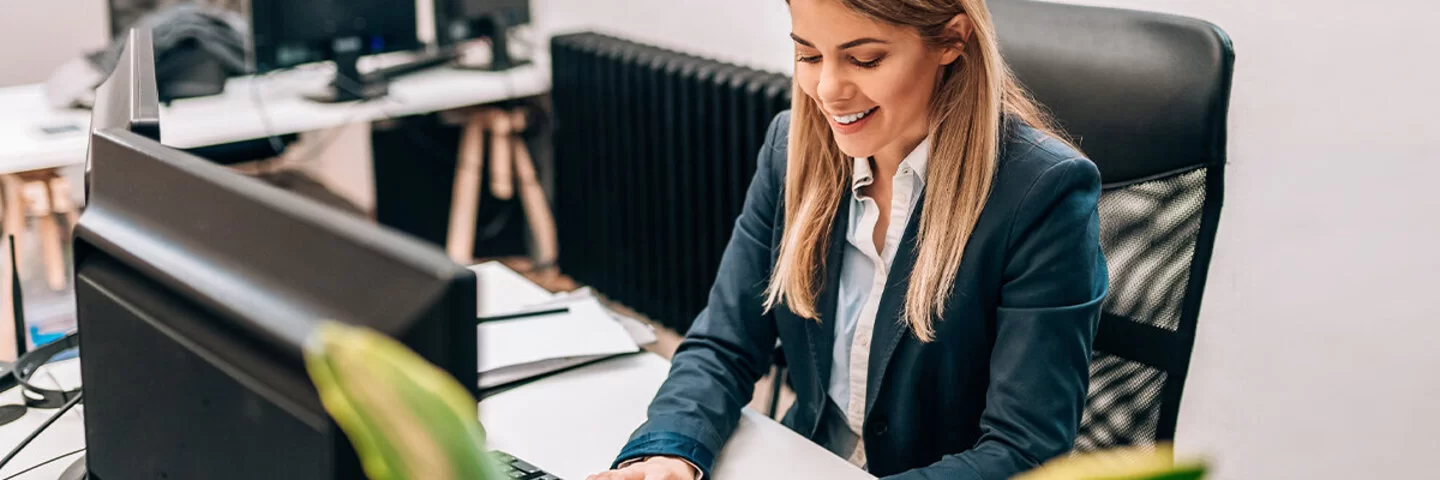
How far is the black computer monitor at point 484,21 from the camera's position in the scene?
9.69 ft

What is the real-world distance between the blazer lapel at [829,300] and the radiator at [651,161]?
3.51ft

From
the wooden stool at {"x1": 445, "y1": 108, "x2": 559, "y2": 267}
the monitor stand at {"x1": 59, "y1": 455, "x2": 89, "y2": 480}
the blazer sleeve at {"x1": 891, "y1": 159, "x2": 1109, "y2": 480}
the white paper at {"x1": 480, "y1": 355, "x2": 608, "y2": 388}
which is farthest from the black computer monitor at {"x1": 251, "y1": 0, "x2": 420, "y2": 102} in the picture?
the blazer sleeve at {"x1": 891, "y1": 159, "x2": 1109, "y2": 480}

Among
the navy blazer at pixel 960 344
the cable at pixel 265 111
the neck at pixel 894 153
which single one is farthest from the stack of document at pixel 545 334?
the cable at pixel 265 111

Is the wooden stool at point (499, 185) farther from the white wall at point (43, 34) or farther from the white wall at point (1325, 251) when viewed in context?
the white wall at point (1325, 251)

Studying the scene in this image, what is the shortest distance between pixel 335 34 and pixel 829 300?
1867mm

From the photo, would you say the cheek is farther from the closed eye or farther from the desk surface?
the desk surface

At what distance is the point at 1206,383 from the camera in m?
1.95

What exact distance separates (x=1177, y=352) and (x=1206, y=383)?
0.74 meters

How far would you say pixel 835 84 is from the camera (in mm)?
1165

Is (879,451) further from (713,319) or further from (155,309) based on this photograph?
(155,309)

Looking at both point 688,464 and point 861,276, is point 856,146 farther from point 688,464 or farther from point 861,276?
point 688,464

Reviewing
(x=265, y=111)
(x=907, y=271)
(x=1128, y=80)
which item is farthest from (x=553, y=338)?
(x=265, y=111)

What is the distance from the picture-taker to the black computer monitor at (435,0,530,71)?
9.69 ft

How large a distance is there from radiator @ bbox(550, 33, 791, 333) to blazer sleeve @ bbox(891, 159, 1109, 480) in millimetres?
1217
